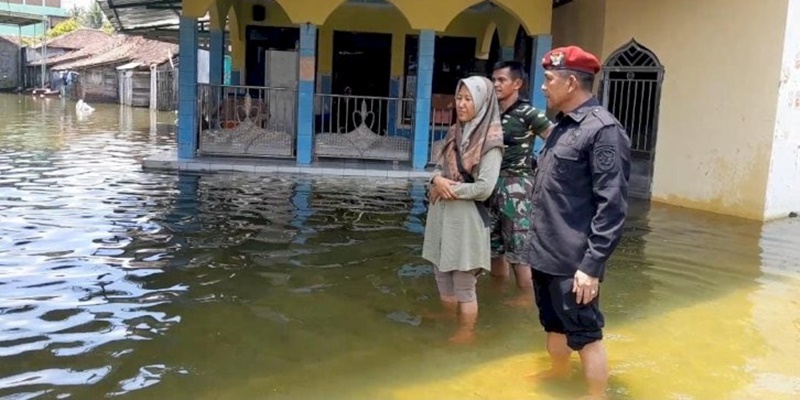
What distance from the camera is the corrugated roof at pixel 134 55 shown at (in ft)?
107

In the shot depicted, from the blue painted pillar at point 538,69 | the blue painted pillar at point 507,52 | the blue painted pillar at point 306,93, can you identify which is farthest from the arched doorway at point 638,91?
the blue painted pillar at point 306,93

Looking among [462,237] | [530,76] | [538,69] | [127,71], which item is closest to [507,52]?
[530,76]

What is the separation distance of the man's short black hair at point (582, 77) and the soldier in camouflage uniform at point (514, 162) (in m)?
1.36

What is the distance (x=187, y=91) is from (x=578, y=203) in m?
9.06

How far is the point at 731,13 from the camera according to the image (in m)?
8.75

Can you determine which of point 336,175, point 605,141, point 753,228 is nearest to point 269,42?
point 336,175

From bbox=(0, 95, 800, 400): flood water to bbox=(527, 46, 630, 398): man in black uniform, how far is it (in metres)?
0.50

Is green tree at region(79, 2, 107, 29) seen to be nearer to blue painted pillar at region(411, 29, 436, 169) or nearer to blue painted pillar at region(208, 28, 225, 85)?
blue painted pillar at region(208, 28, 225, 85)

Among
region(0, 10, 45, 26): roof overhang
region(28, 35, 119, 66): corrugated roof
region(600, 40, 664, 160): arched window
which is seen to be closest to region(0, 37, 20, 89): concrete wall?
region(28, 35, 119, 66): corrugated roof

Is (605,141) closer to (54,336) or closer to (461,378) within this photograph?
(461,378)

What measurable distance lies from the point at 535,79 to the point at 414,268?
701 cm

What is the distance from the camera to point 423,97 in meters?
11.4

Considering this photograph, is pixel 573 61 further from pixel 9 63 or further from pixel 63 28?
pixel 63 28

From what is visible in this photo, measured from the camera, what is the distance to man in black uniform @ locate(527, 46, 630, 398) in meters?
2.81
